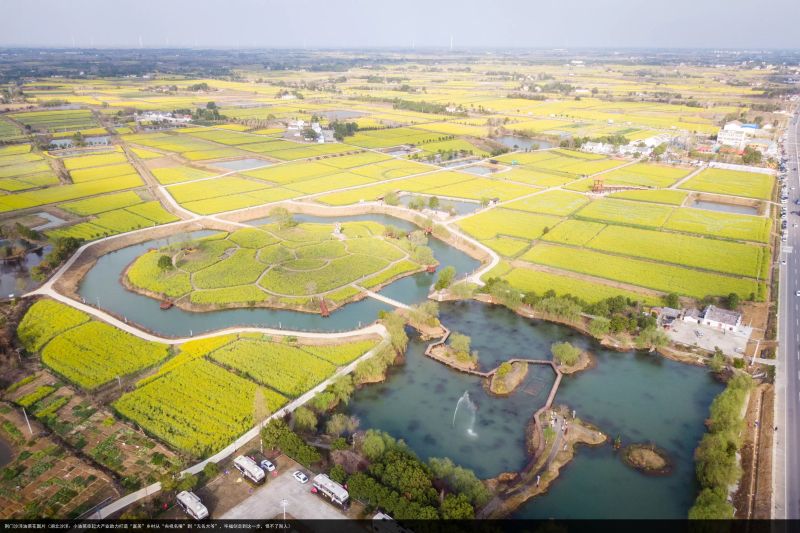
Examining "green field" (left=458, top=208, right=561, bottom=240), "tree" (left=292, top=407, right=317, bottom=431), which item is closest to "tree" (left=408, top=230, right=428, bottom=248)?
"green field" (left=458, top=208, right=561, bottom=240)

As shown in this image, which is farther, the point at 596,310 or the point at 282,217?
the point at 282,217

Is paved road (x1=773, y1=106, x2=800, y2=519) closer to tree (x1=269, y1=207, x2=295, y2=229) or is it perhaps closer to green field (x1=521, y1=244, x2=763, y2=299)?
green field (x1=521, y1=244, x2=763, y2=299)

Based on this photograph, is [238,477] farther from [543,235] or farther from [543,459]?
[543,235]

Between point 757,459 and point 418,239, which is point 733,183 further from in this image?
point 757,459

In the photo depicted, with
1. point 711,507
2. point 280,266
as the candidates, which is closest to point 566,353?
point 711,507

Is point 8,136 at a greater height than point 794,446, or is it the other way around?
point 8,136

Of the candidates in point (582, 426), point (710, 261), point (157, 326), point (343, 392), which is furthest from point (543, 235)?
point (157, 326)

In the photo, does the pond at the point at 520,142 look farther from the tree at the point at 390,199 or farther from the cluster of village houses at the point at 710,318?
the cluster of village houses at the point at 710,318
